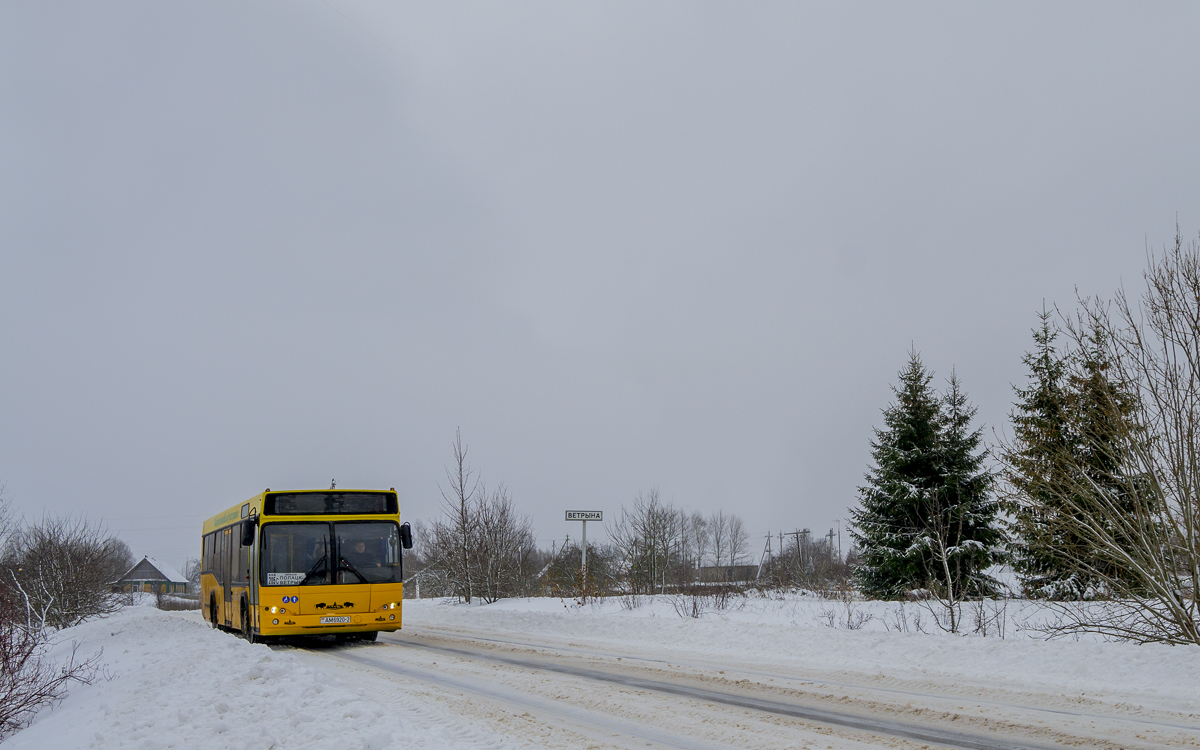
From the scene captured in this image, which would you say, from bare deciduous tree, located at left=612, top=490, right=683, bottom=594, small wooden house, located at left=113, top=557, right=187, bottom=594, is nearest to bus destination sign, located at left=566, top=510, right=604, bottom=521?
bare deciduous tree, located at left=612, top=490, right=683, bottom=594

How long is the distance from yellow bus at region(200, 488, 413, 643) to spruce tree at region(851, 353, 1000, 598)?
15739mm

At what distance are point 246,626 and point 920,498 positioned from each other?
63.7 feet

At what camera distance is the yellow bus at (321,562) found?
15469 mm

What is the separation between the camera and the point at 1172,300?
13016 mm

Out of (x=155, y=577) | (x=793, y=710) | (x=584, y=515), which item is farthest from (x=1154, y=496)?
(x=155, y=577)

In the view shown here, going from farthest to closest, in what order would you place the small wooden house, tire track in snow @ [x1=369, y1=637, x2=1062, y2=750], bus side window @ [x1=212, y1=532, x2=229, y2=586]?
the small wooden house, bus side window @ [x1=212, y1=532, x2=229, y2=586], tire track in snow @ [x1=369, y1=637, x2=1062, y2=750]

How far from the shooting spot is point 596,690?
10305 mm

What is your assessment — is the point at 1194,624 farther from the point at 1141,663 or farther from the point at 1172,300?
the point at 1172,300

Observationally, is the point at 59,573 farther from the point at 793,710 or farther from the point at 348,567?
the point at 793,710

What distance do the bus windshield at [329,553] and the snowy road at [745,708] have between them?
2353mm

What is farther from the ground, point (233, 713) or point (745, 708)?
point (233, 713)

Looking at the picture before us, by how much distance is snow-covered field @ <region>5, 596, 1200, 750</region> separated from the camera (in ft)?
24.2

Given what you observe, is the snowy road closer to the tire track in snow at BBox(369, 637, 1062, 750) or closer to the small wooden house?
the tire track in snow at BBox(369, 637, 1062, 750)

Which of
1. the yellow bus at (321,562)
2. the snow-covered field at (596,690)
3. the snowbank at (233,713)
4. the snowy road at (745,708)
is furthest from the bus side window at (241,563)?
the snowy road at (745,708)
